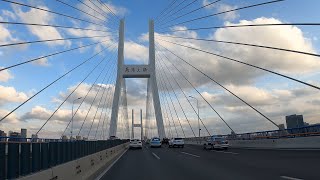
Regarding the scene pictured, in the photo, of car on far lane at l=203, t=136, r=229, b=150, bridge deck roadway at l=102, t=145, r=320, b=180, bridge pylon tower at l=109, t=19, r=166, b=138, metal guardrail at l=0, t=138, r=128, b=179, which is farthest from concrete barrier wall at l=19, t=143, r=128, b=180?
bridge pylon tower at l=109, t=19, r=166, b=138

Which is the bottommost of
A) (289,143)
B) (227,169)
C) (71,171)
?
(227,169)

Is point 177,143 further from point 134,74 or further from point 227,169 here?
point 227,169

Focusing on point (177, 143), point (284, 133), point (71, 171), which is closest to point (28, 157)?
point (71, 171)

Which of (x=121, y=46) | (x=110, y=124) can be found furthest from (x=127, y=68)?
(x=110, y=124)

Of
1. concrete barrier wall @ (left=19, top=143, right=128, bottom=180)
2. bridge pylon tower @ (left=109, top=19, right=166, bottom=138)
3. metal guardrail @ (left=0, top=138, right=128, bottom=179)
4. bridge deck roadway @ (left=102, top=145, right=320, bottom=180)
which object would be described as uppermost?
bridge pylon tower @ (left=109, top=19, right=166, bottom=138)

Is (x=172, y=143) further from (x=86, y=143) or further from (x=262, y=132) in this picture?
(x=86, y=143)

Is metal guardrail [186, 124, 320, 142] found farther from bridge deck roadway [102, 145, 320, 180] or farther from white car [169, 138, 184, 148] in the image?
bridge deck roadway [102, 145, 320, 180]

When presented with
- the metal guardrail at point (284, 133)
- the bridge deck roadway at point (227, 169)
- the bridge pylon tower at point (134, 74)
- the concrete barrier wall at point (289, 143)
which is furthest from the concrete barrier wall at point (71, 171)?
the bridge pylon tower at point (134, 74)

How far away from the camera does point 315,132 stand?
102 ft

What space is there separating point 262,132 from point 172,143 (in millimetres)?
16104

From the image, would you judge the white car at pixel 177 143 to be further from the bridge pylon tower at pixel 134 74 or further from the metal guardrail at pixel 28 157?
the metal guardrail at pixel 28 157

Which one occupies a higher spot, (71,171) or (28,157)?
(28,157)

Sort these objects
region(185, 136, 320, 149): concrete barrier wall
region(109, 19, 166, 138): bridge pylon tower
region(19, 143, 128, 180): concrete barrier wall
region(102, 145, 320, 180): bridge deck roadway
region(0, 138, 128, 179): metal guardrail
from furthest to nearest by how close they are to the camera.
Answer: region(109, 19, 166, 138): bridge pylon tower, region(185, 136, 320, 149): concrete barrier wall, region(102, 145, 320, 180): bridge deck roadway, region(19, 143, 128, 180): concrete barrier wall, region(0, 138, 128, 179): metal guardrail

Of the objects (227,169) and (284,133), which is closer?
(227,169)
